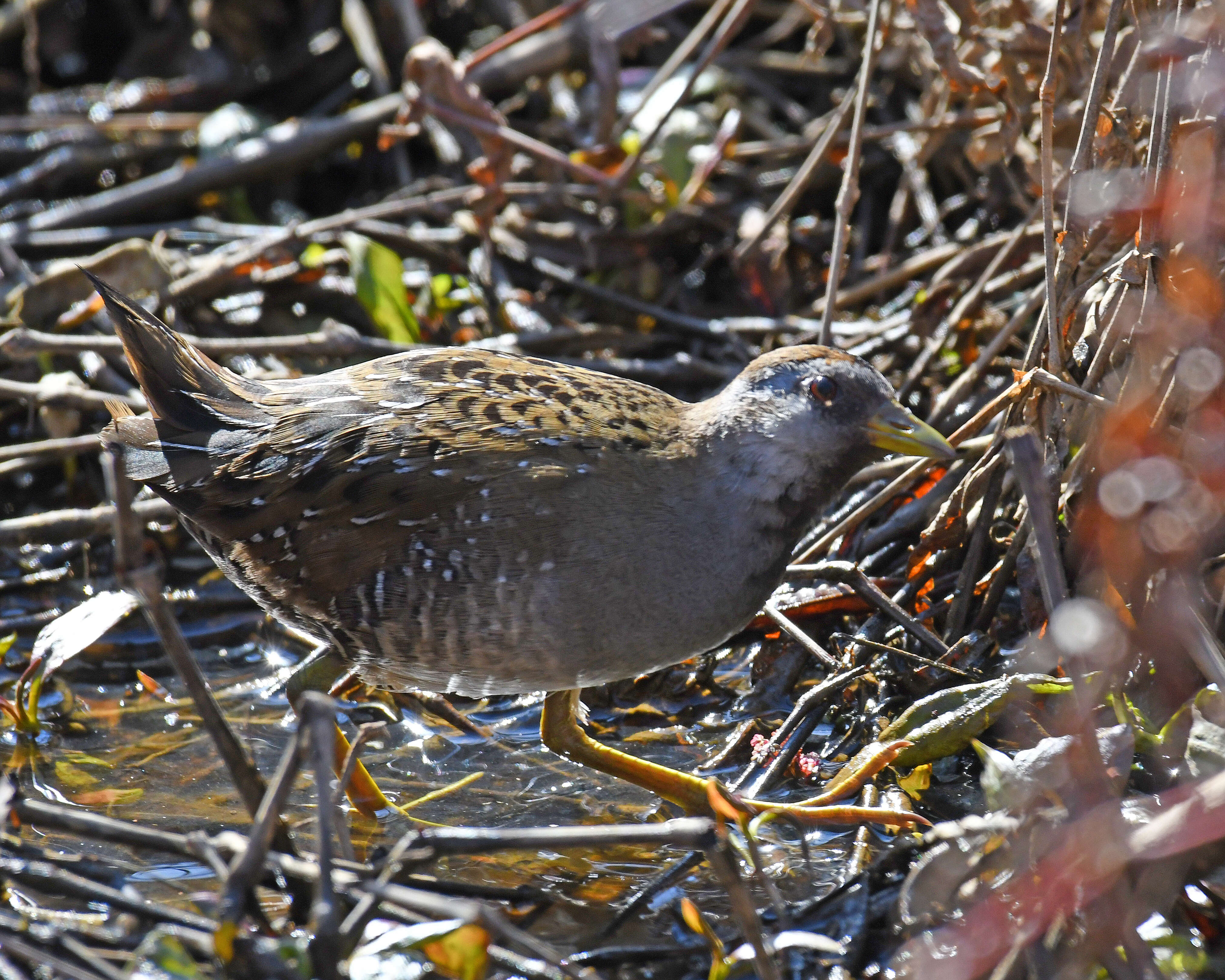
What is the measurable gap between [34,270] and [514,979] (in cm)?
432

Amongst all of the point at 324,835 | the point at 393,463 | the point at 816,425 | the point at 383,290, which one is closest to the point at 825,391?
the point at 816,425

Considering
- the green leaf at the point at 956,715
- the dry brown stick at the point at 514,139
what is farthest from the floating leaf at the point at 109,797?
the dry brown stick at the point at 514,139

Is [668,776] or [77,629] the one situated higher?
[77,629]

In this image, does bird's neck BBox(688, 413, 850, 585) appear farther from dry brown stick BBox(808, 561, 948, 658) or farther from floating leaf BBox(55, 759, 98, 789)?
floating leaf BBox(55, 759, 98, 789)

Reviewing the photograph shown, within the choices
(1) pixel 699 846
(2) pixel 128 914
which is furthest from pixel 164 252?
(1) pixel 699 846

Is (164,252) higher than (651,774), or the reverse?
(164,252)

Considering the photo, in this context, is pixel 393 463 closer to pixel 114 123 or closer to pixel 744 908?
pixel 744 908

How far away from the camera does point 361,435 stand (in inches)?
127

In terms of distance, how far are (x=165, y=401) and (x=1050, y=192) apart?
2.34m

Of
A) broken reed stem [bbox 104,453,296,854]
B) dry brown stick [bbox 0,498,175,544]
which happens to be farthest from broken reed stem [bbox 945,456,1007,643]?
dry brown stick [bbox 0,498,175,544]

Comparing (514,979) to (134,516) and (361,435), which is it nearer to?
(134,516)

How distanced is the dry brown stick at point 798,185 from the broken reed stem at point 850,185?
1.92 ft

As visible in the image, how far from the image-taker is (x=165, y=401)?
3.48m

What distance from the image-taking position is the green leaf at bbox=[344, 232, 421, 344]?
4.97 metres
